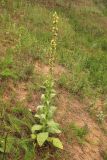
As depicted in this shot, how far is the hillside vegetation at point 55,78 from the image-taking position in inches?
276

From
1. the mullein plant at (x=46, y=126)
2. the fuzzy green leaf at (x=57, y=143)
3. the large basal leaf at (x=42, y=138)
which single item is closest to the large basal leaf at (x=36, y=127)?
the mullein plant at (x=46, y=126)

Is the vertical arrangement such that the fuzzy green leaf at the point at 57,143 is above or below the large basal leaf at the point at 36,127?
below

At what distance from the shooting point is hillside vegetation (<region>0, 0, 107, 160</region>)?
23.0 feet

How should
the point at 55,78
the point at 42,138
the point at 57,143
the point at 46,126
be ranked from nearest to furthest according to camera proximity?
the point at 42,138
the point at 57,143
the point at 46,126
the point at 55,78

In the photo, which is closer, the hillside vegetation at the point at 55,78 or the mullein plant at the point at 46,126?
the mullein plant at the point at 46,126

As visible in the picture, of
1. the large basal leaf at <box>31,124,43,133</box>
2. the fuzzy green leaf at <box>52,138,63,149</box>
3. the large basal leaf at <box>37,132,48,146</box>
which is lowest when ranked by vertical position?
the fuzzy green leaf at <box>52,138,63,149</box>

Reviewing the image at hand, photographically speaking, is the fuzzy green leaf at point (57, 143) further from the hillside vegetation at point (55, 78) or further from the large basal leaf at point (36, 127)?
the large basal leaf at point (36, 127)

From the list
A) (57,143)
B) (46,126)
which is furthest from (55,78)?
(57,143)

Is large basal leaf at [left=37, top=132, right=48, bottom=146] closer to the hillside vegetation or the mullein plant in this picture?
the mullein plant

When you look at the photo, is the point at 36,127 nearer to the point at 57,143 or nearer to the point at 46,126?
the point at 46,126

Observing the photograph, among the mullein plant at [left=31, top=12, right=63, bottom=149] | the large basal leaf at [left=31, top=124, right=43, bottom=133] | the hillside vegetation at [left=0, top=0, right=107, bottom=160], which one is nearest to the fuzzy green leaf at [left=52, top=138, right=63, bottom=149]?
the mullein plant at [left=31, top=12, right=63, bottom=149]

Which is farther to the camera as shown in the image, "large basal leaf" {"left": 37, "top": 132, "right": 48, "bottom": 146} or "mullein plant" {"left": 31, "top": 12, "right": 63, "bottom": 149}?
"mullein plant" {"left": 31, "top": 12, "right": 63, "bottom": 149}

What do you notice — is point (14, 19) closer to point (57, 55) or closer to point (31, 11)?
point (31, 11)

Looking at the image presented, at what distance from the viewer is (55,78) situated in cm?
955
